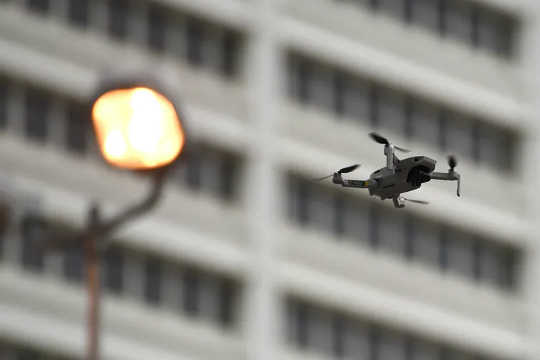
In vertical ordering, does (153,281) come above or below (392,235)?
below

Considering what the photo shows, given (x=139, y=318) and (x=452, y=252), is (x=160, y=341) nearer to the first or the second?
(x=139, y=318)

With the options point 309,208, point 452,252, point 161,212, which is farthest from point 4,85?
point 452,252

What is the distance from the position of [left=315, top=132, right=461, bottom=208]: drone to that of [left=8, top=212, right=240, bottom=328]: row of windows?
58526 millimetres

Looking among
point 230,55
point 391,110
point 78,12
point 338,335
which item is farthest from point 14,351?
point 391,110

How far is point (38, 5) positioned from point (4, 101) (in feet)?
12.0

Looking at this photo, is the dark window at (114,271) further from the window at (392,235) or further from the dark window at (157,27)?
the window at (392,235)

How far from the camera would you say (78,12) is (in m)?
69.3

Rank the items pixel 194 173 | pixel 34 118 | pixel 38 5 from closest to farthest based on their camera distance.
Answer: pixel 34 118 < pixel 38 5 < pixel 194 173

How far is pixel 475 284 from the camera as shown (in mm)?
77125

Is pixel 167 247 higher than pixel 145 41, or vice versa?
pixel 145 41

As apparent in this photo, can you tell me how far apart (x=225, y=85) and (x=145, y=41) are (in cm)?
373

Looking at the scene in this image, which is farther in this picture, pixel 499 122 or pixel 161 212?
pixel 499 122


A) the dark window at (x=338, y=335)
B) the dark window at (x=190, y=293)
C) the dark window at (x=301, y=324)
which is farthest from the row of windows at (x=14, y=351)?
the dark window at (x=338, y=335)

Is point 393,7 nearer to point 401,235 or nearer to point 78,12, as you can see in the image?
point 401,235
